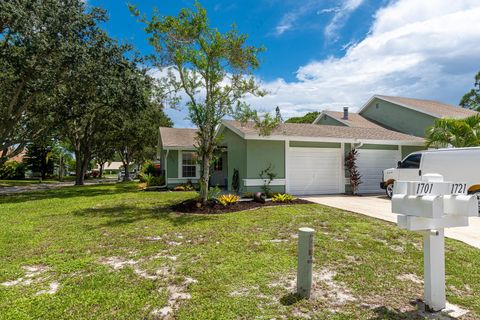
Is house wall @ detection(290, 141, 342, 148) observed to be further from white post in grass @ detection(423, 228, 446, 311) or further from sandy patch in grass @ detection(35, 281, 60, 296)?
sandy patch in grass @ detection(35, 281, 60, 296)

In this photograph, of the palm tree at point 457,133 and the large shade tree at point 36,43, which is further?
the large shade tree at point 36,43

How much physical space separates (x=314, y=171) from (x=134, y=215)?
27.8ft

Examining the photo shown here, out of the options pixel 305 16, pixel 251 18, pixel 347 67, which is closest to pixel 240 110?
pixel 251 18

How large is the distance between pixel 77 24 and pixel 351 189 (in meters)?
16.1

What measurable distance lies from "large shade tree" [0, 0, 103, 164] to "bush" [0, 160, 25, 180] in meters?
27.0

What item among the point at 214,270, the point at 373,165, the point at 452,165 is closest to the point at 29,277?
the point at 214,270

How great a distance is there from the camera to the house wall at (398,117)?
18.3m

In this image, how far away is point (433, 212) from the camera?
291cm

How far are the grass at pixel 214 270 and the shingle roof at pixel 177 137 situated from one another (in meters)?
11.1

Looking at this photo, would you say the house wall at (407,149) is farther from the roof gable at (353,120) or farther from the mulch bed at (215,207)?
the mulch bed at (215,207)

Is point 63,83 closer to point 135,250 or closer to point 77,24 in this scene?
point 77,24

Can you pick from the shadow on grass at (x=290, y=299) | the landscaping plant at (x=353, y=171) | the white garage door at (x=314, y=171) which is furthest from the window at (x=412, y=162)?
the shadow on grass at (x=290, y=299)

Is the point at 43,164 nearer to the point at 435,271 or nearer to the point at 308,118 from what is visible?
the point at 308,118

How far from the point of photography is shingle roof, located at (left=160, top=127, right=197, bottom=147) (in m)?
18.5
